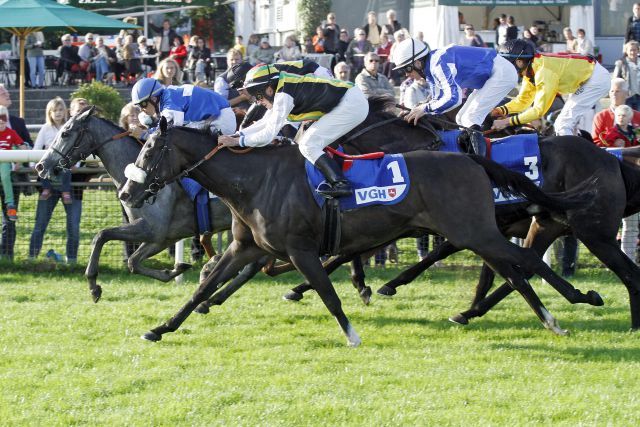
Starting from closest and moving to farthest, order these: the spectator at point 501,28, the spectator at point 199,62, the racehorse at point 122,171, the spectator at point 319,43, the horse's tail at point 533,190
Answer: the horse's tail at point 533,190 → the racehorse at point 122,171 → the spectator at point 501,28 → the spectator at point 319,43 → the spectator at point 199,62

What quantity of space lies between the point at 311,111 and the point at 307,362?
1543 millimetres

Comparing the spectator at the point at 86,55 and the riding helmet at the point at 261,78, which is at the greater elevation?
the spectator at the point at 86,55

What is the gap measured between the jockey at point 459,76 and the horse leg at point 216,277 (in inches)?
56.3

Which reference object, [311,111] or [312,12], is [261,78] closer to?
[311,111]

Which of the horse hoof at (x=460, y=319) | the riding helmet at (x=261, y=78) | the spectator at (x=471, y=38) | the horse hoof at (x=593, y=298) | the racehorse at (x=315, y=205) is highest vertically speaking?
the spectator at (x=471, y=38)

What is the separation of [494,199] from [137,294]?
304cm

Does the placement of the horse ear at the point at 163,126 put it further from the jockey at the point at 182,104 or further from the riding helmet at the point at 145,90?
the riding helmet at the point at 145,90

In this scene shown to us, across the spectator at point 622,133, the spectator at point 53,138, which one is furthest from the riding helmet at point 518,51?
the spectator at point 53,138

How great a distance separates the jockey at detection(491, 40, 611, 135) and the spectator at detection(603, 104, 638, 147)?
54.0 inches

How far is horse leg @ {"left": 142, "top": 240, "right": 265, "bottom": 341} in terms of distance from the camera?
6910mm

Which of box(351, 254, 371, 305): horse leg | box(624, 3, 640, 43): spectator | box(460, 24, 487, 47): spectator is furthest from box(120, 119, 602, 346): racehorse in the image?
box(624, 3, 640, 43): spectator

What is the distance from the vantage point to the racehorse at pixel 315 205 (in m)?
6.52

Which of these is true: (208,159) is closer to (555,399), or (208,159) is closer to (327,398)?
(327,398)

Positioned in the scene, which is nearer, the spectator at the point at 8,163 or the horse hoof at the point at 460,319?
the horse hoof at the point at 460,319
